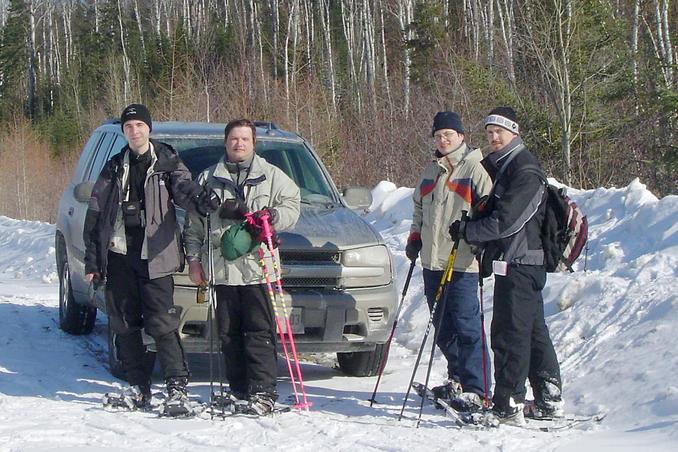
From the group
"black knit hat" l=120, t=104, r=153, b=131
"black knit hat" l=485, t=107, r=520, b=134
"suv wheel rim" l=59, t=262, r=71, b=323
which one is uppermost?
"black knit hat" l=120, t=104, r=153, b=131

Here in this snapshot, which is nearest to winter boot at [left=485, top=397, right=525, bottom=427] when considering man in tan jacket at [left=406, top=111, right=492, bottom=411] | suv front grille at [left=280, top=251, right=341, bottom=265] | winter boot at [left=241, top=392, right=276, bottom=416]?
man in tan jacket at [left=406, top=111, right=492, bottom=411]

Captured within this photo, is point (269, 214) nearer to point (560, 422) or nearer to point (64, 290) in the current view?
point (560, 422)

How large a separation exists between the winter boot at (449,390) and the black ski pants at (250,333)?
107 cm

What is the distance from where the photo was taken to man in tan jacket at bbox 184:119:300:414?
19.8 ft

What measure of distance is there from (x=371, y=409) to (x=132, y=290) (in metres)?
1.69

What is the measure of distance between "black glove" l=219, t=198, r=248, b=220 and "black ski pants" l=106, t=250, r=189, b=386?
1.83ft

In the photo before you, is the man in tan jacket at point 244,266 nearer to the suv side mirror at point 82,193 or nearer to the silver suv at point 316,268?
the silver suv at point 316,268

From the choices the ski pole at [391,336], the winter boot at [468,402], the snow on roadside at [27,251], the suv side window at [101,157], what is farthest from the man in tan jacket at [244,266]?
the snow on roadside at [27,251]

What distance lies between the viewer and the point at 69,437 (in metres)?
5.46

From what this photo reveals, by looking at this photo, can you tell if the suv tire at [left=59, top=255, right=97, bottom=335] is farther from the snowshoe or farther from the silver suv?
the snowshoe

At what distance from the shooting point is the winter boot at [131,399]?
241 inches

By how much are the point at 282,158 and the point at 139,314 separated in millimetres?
2360

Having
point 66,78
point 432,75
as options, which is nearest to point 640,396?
point 432,75

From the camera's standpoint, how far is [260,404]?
19.6 feet
